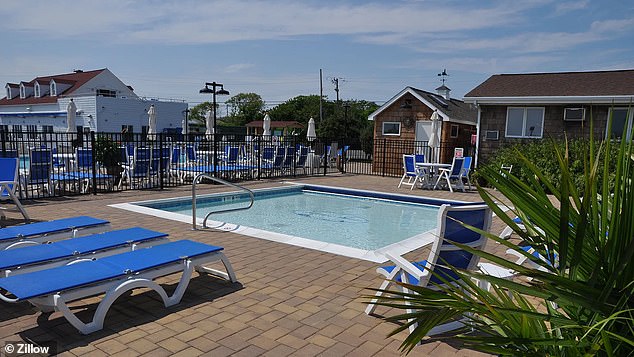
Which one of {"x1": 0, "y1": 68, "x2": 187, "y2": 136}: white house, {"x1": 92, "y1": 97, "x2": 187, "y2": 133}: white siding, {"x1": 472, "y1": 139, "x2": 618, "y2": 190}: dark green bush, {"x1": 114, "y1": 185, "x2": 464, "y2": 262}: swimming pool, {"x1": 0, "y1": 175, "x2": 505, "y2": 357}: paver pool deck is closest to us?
{"x1": 0, "y1": 175, "x2": 505, "y2": 357}: paver pool deck

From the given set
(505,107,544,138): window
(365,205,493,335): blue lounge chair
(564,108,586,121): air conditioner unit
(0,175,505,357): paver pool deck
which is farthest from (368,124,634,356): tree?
(505,107,544,138): window

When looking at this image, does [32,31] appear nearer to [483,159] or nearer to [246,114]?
[483,159]

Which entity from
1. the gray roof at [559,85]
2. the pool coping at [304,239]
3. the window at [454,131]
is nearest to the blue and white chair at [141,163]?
the pool coping at [304,239]

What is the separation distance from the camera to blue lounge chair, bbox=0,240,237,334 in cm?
294

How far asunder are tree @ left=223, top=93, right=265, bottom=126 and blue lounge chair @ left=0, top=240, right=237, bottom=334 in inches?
2634

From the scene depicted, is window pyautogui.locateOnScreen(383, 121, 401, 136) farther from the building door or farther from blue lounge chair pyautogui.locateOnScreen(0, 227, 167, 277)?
blue lounge chair pyautogui.locateOnScreen(0, 227, 167, 277)

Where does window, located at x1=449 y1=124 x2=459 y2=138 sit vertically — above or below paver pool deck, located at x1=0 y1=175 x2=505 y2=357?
above

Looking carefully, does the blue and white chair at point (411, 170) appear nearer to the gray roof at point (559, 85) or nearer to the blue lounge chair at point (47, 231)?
the gray roof at point (559, 85)

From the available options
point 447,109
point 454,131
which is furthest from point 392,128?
point 454,131

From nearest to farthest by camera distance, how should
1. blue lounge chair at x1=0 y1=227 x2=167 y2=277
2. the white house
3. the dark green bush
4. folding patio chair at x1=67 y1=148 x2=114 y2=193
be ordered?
blue lounge chair at x1=0 y1=227 x2=167 y2=277 < folding patio chair at x1=67 y1=148 x2=114 y2=193 < the dark green bush < the white house

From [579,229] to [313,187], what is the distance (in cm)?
1141

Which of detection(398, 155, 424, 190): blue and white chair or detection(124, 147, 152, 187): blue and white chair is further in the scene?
detection(398, 155, 424, 190): blue and white chair

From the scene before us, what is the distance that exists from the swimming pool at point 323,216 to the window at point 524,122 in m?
6.76

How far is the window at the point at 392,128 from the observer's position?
67.6ft
